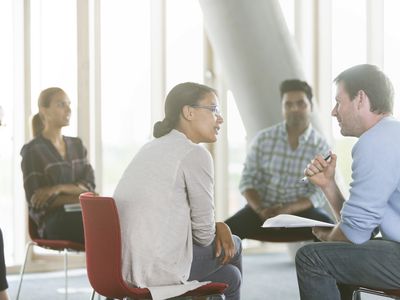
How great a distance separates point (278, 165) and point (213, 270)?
2.14m

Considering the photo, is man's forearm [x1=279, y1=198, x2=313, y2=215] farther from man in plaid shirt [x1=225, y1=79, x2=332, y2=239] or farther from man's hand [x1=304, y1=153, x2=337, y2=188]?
man's hand [x1=304, y1=153, x2=337, y2=188]

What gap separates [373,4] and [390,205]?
5133mm

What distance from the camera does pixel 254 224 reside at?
4.54 m

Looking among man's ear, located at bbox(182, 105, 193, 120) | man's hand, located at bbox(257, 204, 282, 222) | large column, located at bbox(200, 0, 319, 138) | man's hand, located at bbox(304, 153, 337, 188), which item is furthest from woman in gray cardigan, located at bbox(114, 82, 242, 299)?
large column, located at bbox(200, 0, 319, 138)

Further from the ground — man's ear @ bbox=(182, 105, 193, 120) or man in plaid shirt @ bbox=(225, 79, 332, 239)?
man's ear @ bbox=(182, 105, 193, 120)

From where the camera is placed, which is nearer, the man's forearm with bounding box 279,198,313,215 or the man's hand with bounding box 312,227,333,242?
the man's hand with bounding box 312,227,333,242

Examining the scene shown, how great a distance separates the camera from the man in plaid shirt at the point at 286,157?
480cm

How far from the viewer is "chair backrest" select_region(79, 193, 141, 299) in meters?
2.61

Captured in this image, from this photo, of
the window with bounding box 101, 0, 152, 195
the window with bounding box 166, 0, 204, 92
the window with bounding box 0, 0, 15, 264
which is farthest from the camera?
the window with bounding box 166, 0, 204, 92

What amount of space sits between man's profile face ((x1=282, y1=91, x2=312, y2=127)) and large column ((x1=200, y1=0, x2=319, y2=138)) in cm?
57

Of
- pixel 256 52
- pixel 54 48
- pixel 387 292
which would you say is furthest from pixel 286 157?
pixel 54 48

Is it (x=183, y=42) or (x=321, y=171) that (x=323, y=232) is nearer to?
(x=321, y=171)

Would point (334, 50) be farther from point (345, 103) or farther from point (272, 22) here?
point (345, 103)

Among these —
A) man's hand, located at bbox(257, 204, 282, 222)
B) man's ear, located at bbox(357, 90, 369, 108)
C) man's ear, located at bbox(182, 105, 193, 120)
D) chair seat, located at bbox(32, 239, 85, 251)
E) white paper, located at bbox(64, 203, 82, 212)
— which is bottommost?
chair seat, located at bbox(32, 239, 85, 251)
